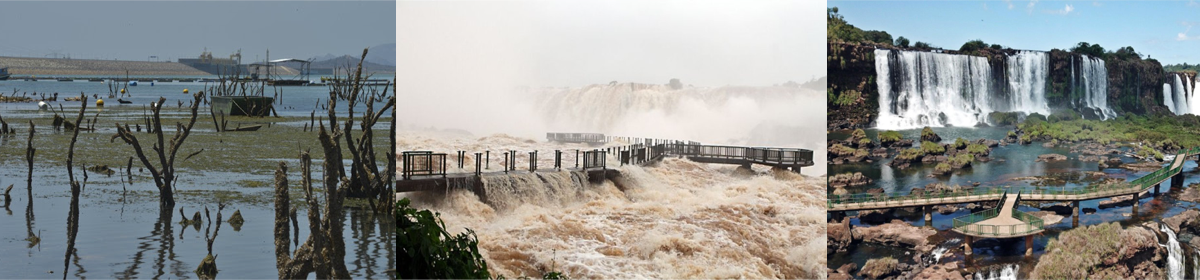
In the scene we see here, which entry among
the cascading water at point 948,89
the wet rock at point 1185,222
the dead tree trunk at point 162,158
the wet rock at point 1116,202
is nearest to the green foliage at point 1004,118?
the cascading water at point 948,89

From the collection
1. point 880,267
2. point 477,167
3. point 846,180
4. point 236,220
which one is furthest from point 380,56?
point 880,267

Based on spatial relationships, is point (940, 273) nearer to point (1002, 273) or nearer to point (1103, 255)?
point (1002, 273)

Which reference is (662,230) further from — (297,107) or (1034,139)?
(297,107)

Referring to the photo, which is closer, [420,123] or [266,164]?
[420,123]

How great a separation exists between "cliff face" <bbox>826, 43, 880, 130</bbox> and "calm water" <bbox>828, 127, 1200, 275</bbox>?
151 millimetres

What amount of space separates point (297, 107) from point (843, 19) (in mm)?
6419

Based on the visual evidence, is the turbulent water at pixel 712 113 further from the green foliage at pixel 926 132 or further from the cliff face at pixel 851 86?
the green foliage at pixel 926 132

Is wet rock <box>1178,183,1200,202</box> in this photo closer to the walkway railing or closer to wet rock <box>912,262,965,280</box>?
the walkway railing

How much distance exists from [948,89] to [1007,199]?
69 centimetres

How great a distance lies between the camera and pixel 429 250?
401 cm

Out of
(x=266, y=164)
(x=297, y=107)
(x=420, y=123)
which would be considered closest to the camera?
(x=420, y=123)

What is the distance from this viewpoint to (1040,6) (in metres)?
5.50

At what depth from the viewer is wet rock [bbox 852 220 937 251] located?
5551 millimetres

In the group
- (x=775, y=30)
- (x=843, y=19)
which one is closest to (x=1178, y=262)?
Result: (x=843, y=19)
